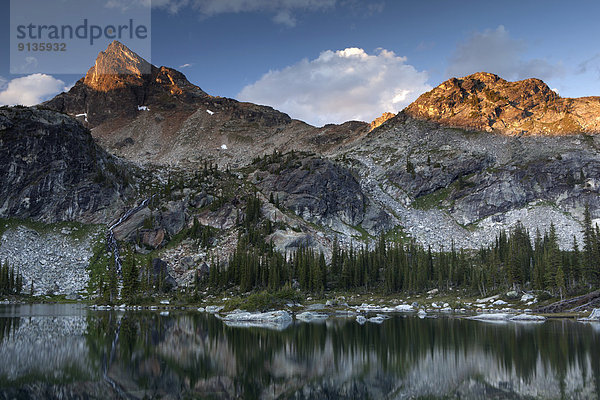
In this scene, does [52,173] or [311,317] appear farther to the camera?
[52,173]

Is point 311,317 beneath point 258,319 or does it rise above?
beneath

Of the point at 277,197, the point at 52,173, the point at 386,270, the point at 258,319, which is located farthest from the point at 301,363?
the point at 52,173

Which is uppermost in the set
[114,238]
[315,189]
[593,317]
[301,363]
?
[315,189]

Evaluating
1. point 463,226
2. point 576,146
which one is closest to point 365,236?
point 463,226

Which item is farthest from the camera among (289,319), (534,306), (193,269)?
(193,269)

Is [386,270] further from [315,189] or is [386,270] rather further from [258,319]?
[315,189]

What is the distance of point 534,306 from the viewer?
73.9 m

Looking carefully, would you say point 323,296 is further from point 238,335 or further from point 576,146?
point 576,146

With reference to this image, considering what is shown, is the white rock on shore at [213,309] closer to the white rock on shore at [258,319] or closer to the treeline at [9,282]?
the white rock on shore at [258,319]

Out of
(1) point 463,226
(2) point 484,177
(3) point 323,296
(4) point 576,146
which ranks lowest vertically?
(3) point 323,296

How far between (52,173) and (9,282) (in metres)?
57.6

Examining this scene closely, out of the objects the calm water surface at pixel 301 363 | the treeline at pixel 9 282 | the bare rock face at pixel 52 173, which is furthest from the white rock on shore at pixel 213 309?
the bare rock face at pixel 52 173

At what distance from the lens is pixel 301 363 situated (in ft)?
104

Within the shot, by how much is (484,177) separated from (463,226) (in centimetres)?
2874
